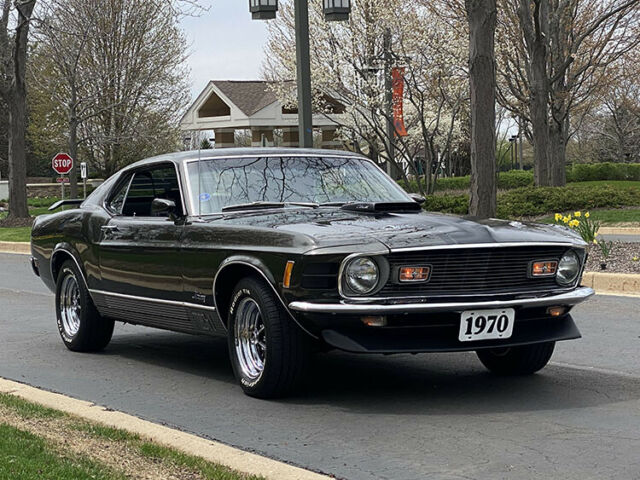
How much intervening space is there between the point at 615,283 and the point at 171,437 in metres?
8.37

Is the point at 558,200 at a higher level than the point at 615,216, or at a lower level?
higher

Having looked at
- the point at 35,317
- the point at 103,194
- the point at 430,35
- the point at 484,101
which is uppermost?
the point at 430,35

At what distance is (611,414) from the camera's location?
6.15m

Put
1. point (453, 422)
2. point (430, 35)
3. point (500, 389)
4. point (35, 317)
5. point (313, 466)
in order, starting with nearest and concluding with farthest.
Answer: point (313, 466) → point (453, 422) → point (500, 389) → point (35, 317) → point (430, 35)

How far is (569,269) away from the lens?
6781mm

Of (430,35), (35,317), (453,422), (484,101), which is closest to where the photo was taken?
(453,422)

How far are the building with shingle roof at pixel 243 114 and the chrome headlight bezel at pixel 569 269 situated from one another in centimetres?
4298

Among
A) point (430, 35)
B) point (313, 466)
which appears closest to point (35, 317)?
point (313, 466)

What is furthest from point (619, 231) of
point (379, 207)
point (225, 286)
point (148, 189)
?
point (225, 286)

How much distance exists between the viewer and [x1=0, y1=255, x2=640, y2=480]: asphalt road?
5215 mm

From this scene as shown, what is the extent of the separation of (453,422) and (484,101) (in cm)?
1177

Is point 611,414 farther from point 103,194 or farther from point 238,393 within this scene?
point 103,194

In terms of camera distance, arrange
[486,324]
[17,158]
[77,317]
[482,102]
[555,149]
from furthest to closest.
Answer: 1. [555,149]
2. [17,158]
3. [482,102]
4. [77,317]
5. [486,324]

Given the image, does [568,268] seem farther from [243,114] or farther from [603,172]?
[603,172]
